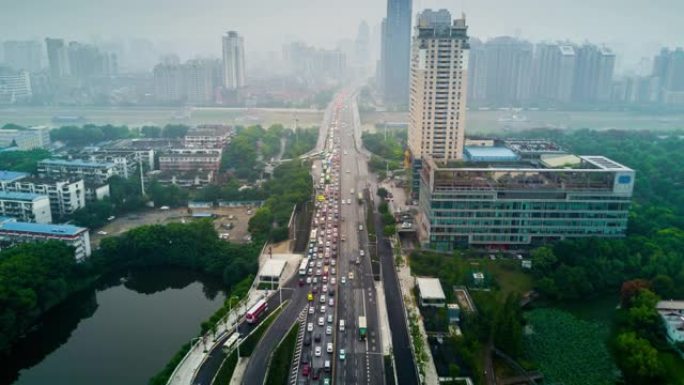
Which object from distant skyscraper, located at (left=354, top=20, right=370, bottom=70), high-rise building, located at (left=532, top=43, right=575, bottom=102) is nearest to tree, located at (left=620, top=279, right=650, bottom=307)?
high-rise building, located at (left=532, top=43, right=575, bottom=102)

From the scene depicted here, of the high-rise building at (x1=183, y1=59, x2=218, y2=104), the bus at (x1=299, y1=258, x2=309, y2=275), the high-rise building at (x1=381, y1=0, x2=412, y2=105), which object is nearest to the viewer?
the bus at (x1=299, y1=258, x2=309, y2=275)

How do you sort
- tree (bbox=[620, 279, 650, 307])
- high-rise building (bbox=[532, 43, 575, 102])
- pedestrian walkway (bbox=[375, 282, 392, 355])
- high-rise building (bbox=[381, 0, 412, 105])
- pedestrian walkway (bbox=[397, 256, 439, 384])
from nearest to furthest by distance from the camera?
pedestrian walkway (bbox=[397, 256, 439, 384]) < pedestrian walkway (bbox=[375, 282, 392, 355]) < tree (bbox=[620, 279, 650, 307]) < high-rise building (bbox=[532, 43, 575, 102]) < high-rise building (bbox=[381, 0, 412, 105])

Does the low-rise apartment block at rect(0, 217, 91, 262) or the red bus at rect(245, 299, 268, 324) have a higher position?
the low-rise apartment block at rect(0, 217, 91, 262)

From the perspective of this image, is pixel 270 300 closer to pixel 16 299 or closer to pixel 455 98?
pixel 16 299

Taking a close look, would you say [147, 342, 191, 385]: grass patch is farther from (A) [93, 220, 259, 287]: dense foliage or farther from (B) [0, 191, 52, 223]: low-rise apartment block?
(B) [0, 191, 52, 223]: low-rise apartment block

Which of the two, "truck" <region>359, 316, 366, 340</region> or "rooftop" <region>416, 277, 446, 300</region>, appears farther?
"rooftop" <region>416, 277, 446, 300</region>

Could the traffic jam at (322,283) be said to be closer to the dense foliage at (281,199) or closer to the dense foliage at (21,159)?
the dense foliage at (281,199)

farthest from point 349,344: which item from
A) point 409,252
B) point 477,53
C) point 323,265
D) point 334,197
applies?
point 477,53
